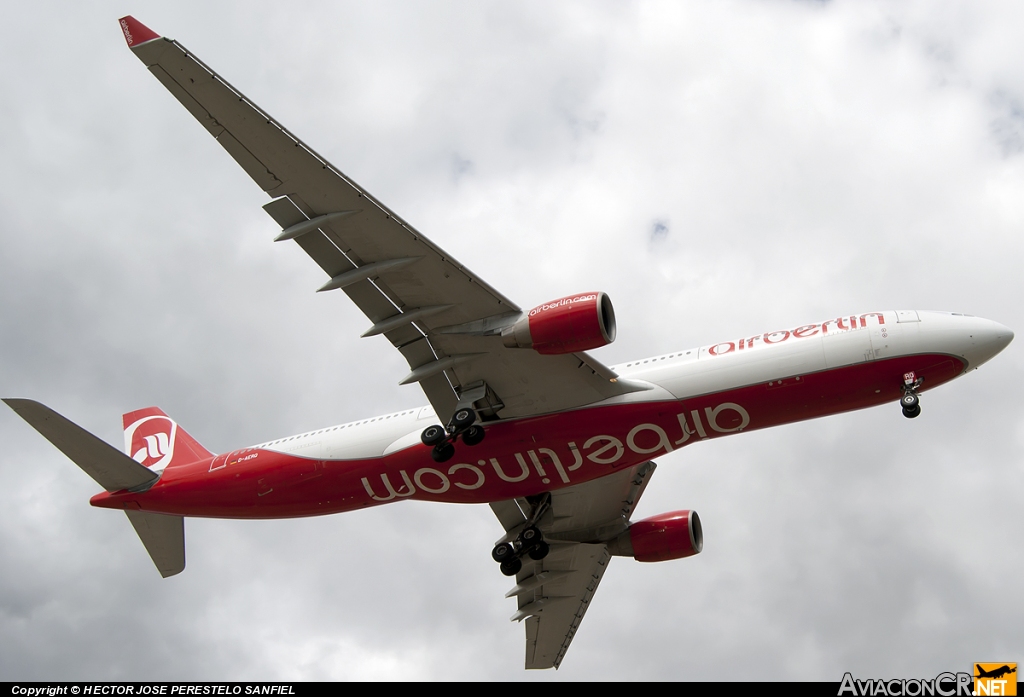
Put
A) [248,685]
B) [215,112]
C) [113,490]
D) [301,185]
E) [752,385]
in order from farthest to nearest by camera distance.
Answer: [113,490], [248,685], [752,385], [301,185], [215,112]

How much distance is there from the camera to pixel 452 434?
91.7 feet

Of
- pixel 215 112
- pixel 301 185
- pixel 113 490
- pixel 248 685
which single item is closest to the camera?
pixel 215 112

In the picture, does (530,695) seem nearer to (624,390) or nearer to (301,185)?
(624,390)

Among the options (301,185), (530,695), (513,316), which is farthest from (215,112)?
(530,695)

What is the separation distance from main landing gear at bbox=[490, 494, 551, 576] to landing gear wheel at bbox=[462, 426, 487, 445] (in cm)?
724

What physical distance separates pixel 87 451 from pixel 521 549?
15510mm

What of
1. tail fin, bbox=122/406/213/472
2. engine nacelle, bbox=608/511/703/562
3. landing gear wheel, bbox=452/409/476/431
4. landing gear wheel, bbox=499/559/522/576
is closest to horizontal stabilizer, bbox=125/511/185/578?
tail fin, bbox=122/406/213/472

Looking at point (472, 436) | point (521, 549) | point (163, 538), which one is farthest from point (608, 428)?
point (163, 538)

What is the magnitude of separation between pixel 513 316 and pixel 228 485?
1201 cm

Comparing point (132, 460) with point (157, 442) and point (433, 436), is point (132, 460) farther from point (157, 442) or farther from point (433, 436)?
point (433, 436)

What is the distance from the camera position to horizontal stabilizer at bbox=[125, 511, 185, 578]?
3462 cm

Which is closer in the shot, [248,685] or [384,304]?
[384,304]

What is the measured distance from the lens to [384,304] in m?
27.1

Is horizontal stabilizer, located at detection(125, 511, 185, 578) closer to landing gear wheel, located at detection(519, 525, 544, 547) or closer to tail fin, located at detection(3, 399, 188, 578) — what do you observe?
tail fin, located at detection(3, 399, 188, 578)
